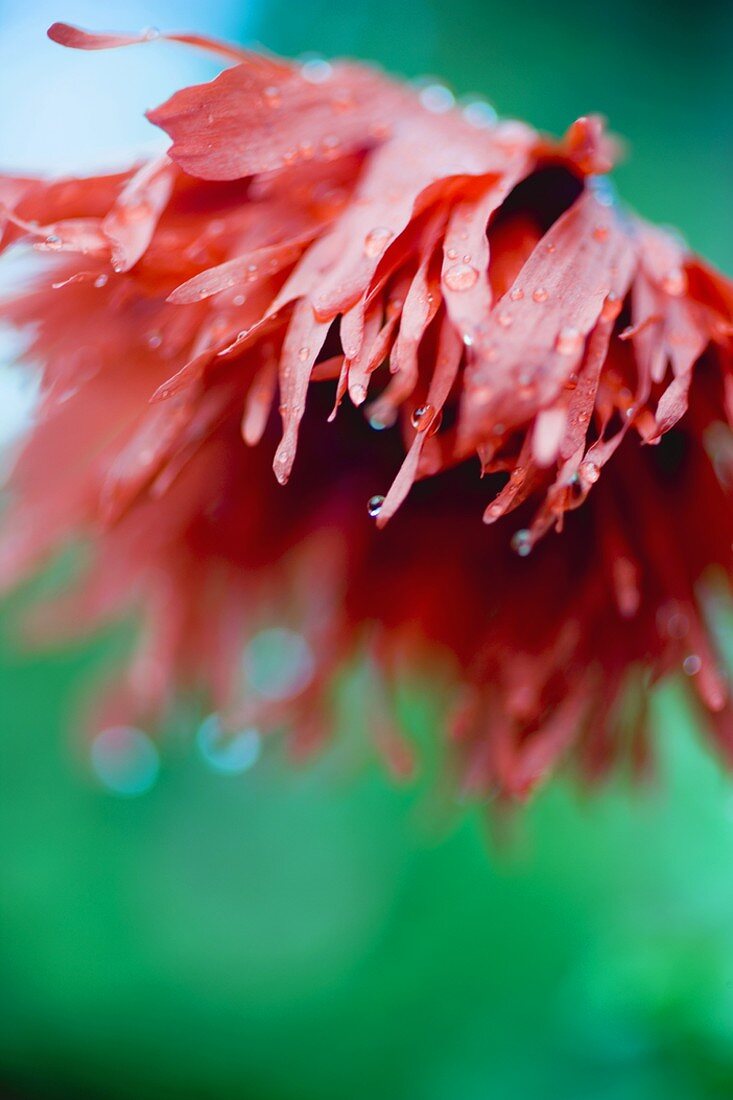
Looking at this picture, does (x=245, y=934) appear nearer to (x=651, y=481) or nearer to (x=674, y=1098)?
(x=674, y=1098)

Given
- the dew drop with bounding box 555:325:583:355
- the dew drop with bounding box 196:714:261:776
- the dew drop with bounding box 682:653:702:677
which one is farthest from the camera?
the dew drop with bounding box 196:714:261:776

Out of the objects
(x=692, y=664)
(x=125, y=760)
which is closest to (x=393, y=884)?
(x=125, y=760)

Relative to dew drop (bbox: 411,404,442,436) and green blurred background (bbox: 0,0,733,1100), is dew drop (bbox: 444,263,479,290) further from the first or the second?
green blurred background (bbox: 0,0,733,1100)

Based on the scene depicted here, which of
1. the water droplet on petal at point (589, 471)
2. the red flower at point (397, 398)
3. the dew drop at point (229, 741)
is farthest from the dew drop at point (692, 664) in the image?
the dew drop at point (229, 741)

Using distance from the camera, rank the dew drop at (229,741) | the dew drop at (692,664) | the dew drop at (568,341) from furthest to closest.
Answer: the dew drop at (229,741) < the dew drop at (692,664) < the dew drop at (568,341)

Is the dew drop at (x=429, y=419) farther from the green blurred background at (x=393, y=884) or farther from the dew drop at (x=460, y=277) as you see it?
the green blurred background at (x=393, y=884)

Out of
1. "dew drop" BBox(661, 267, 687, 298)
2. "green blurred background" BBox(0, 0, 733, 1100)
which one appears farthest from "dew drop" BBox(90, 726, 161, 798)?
"dew drop" BBox(661, 267, 687, 298)
